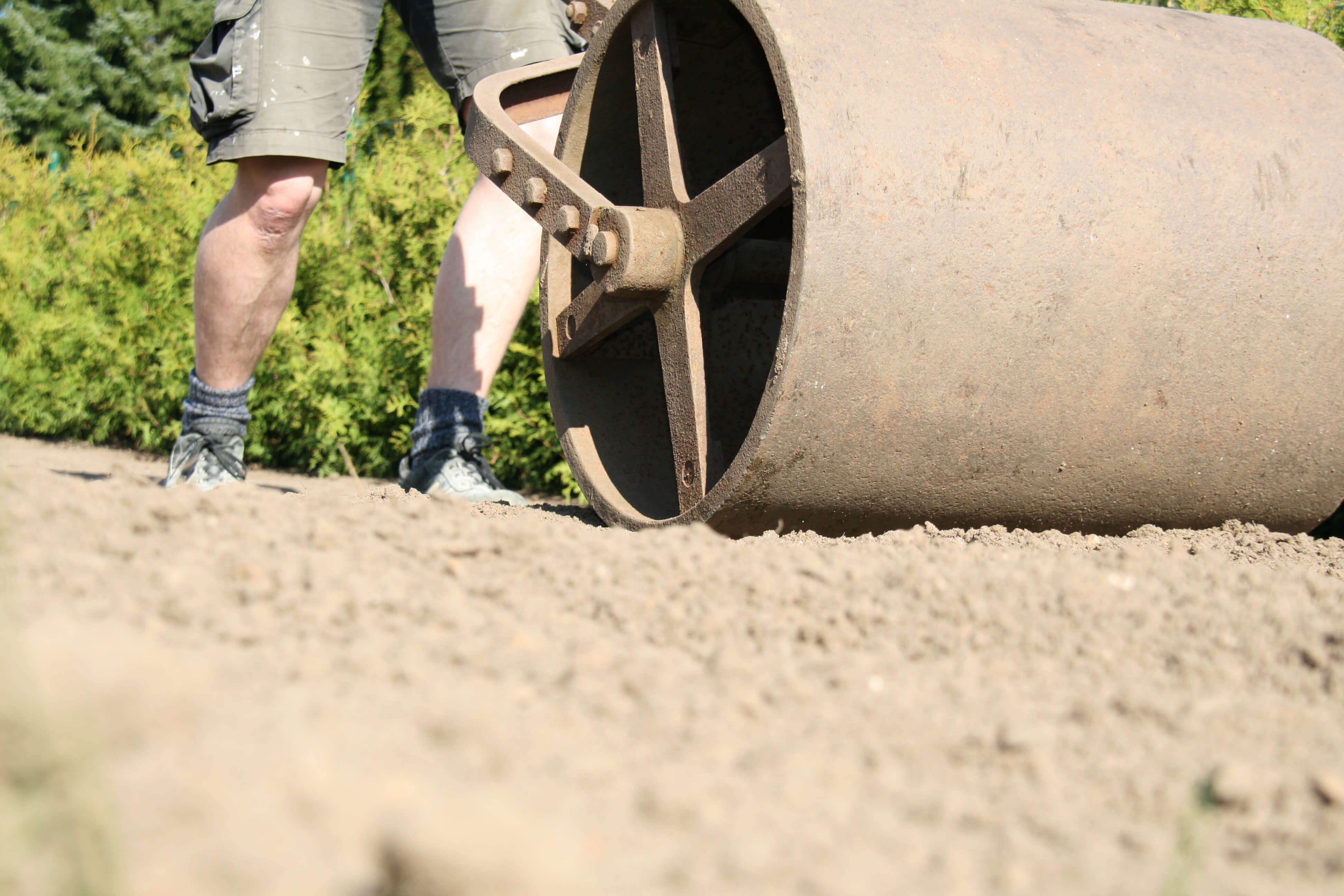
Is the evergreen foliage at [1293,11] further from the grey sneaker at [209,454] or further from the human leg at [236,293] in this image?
the grey sneaker at [209,454]

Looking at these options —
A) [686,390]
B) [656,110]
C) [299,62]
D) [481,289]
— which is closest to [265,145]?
[299,62]

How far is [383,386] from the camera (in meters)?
4.35

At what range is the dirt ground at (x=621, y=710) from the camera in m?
0.74

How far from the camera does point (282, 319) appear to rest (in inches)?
177

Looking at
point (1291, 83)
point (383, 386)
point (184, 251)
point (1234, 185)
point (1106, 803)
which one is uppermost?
point (1291, 83)

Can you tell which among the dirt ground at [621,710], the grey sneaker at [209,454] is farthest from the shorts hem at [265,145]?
the dirt ground at [621,710]

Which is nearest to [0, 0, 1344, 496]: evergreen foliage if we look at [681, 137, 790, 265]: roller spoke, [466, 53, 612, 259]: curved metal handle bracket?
[466, 53, 612, 259]: curved metal handle bracket

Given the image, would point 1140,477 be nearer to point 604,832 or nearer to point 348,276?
point 604,832

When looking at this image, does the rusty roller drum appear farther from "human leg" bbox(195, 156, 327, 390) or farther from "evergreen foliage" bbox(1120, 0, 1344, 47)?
"evergreen foliage" bbox(1120, 0, 1344, 47)

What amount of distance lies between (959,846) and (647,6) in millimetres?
1846

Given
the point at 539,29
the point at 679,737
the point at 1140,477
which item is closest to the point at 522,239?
the point at 539,29

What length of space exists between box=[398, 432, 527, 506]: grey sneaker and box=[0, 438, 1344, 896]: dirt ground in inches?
42.7

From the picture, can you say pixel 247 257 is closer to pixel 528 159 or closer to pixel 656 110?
pixel 528 159

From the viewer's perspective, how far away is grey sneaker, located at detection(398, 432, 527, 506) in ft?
9.04
